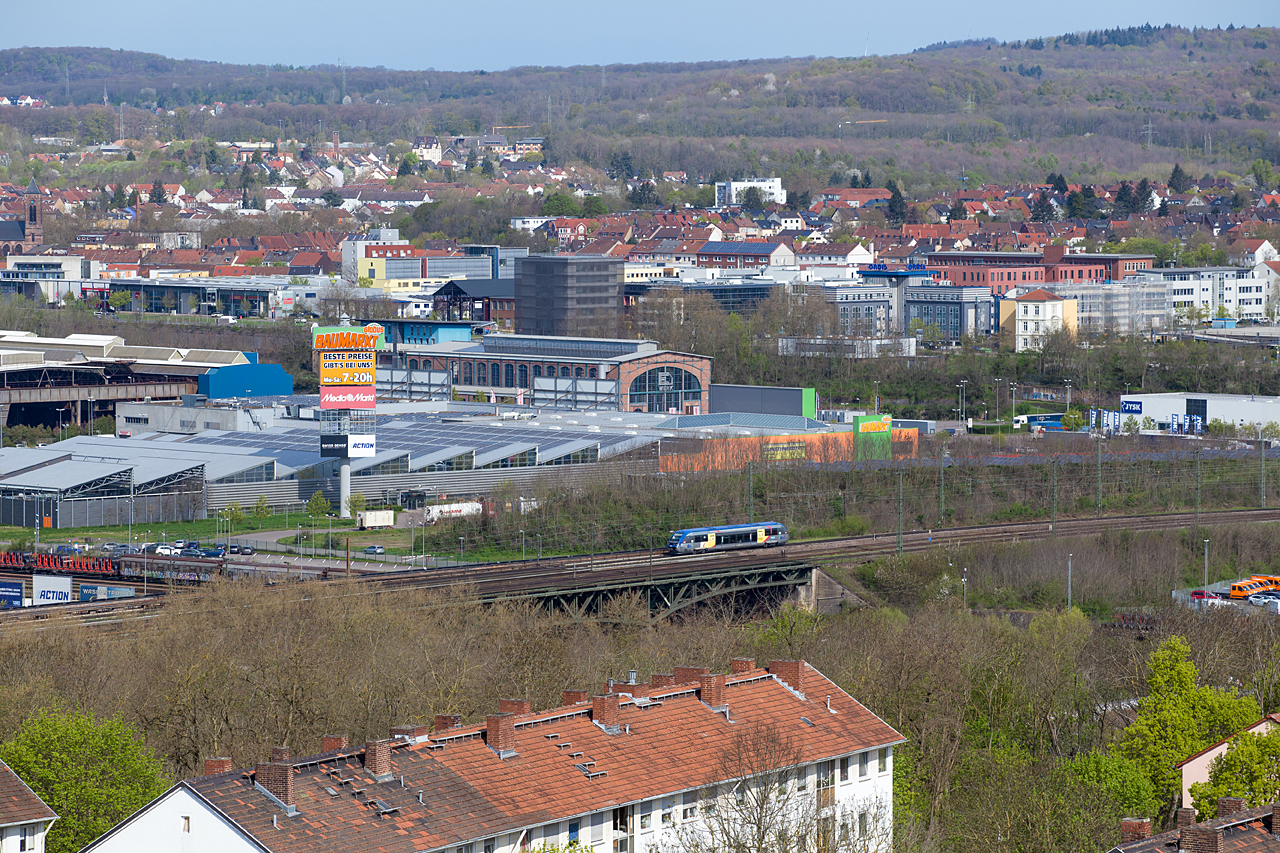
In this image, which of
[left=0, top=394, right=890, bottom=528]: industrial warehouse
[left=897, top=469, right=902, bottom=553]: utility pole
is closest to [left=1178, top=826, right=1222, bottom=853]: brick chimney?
[left=897, top=469, right=902, bottom=553]: utility pole

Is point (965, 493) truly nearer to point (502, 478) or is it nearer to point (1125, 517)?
point (1125, 517)

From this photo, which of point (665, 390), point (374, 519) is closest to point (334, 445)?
point (374, 519)

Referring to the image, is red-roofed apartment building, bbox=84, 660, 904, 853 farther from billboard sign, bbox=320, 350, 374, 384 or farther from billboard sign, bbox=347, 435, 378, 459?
billboard sign, bbox=347, 435, 378, 459

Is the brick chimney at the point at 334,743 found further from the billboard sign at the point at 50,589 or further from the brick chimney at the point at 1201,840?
the billboard sign at the point at 50,589

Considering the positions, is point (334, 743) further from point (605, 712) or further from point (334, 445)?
point (334, 445)

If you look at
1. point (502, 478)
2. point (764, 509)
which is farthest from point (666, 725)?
point (502, 478)

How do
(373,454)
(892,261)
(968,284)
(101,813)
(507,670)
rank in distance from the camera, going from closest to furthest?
1. (101,813)
2. (507,670)
3. (373,454)
4. (968,284)
5. (892,261)

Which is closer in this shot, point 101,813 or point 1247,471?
point 101,813
